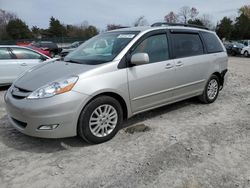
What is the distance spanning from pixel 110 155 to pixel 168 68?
1869 millimetres

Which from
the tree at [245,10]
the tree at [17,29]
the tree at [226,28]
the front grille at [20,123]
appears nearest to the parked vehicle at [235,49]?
the front grille at [20,123]

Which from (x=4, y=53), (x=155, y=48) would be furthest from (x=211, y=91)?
(x=4, y=53)

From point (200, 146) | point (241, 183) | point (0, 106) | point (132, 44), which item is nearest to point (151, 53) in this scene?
point (132, 44)

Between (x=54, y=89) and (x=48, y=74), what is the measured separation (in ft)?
1.65

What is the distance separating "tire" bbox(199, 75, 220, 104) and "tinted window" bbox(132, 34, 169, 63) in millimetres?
1533

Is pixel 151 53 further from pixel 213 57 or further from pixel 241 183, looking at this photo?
pixel 241 183

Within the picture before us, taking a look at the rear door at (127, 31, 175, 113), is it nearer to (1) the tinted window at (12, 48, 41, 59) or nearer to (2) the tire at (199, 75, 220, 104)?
(2) the tire at (199, 75, 220, 104)

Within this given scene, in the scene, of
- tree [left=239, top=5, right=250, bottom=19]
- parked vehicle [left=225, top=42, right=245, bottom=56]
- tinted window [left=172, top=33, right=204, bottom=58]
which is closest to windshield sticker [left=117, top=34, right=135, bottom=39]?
tinted window [left=172, top=33, right=204, bottom=58]

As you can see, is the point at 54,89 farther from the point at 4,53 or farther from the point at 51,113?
the point at 4,53

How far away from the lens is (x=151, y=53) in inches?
164

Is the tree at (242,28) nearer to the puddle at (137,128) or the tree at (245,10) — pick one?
the tree at (245,10)

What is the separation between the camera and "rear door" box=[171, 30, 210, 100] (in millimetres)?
4590

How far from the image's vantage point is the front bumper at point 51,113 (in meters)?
3.17

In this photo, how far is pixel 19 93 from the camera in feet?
11.4
